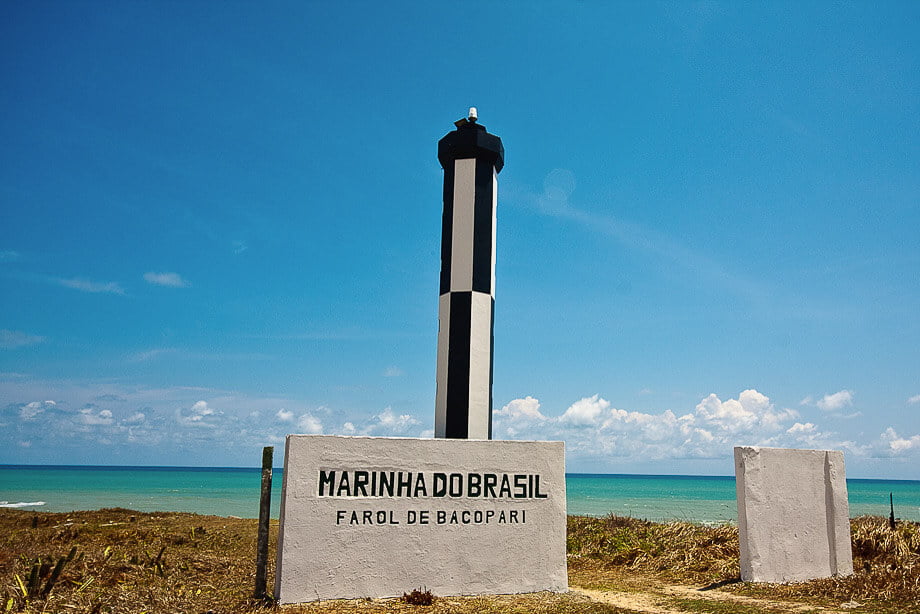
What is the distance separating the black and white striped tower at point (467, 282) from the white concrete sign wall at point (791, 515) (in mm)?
4057

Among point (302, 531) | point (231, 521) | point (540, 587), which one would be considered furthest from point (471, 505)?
point (231, 521)

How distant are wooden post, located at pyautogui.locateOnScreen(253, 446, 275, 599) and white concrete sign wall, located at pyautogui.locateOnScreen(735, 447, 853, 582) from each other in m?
6.74

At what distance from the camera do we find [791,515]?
33.9 feet

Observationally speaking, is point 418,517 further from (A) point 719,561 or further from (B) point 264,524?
(A) point 719,561

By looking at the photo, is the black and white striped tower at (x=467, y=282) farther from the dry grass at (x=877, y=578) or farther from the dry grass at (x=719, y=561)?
the dry grass at (x=877, y=578)

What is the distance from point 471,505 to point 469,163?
576 centimetres

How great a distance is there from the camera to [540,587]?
9.01 meters

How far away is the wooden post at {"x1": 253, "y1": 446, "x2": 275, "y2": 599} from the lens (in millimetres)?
7984

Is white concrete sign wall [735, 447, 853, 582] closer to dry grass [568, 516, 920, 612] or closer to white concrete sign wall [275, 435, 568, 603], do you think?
dry grass [568, 516, 920, 612]

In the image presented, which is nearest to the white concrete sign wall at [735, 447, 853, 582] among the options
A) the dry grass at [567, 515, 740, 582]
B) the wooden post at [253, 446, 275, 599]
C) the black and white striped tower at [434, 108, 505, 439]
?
the dry grass at [567, 515, 740, 582]

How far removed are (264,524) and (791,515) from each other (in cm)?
776

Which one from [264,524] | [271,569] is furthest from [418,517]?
[271,569]

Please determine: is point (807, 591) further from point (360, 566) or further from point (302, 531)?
point (302, 531)

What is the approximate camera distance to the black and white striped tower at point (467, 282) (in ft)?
35.6
